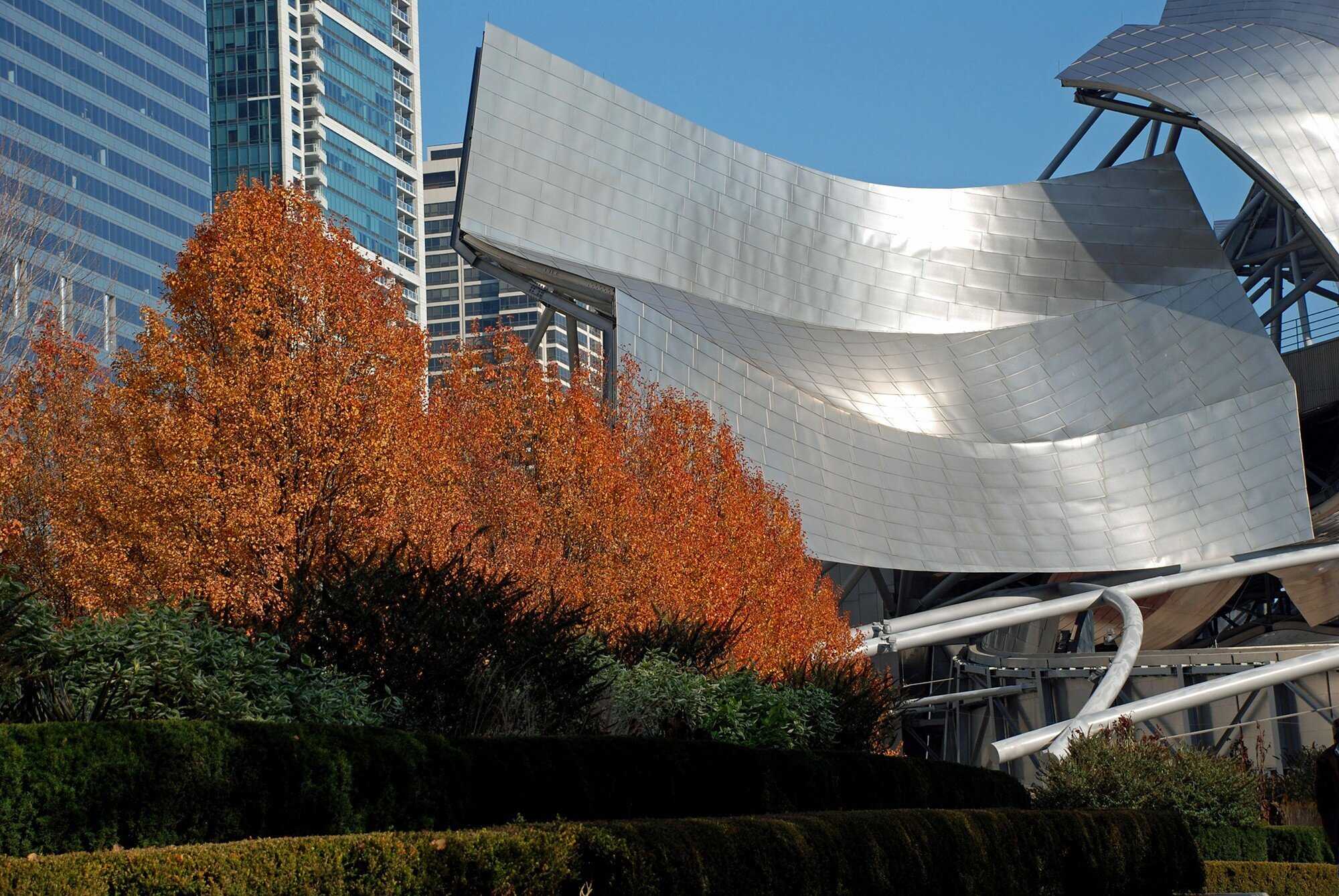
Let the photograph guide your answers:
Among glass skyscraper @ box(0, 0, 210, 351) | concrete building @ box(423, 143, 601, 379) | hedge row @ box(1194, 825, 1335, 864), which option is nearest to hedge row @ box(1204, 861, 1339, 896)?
hedge row @ box(1194, 825, 1335, 864)

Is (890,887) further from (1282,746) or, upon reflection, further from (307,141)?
(307,141)

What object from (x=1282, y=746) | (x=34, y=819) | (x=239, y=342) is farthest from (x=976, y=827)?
(x=1282, y=746)

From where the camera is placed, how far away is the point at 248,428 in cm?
1859

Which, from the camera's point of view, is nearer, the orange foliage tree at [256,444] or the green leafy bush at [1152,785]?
the orange foliage tree at [256,444]

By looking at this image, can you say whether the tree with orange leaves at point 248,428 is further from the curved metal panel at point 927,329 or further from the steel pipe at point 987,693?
the steel pipe at point 987,693

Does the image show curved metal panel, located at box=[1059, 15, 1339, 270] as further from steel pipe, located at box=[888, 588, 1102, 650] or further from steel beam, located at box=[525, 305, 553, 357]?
steel beam, located at box=[525, 305, 553, 357]

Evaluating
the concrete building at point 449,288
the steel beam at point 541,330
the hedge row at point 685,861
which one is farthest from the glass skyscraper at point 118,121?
the concrete building at point 449,288

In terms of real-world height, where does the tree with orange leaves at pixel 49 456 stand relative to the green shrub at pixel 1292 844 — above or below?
above

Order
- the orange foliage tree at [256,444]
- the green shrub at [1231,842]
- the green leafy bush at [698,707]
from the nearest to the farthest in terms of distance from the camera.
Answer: the green leafy bush at [698,707] < the green shrub at [1231,842] < the orange foliage tree at [256,444]

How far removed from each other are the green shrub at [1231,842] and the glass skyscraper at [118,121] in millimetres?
65534

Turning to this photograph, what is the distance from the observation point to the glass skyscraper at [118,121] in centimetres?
8362

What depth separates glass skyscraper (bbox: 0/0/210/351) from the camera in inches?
3292

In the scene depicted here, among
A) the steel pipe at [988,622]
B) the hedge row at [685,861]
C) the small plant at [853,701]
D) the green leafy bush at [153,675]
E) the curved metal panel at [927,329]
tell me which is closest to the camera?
the hedge row at [685,861]

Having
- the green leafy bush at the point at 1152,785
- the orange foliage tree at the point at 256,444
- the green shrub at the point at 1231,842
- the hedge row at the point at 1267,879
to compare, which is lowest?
the hedge row at the point at 1267,879
